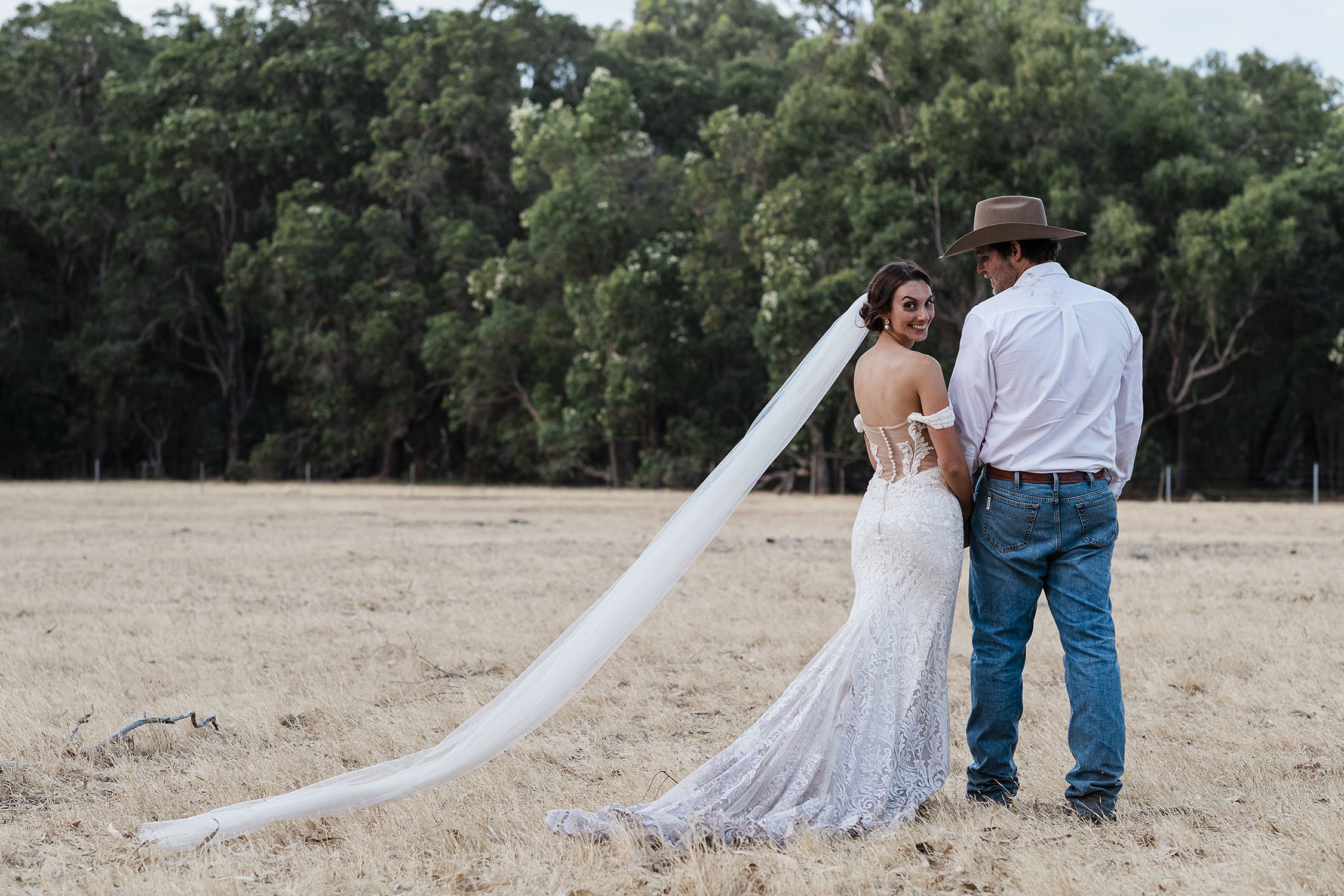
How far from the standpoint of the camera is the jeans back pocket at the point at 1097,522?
14.0ft

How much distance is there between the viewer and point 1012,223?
14.4ft

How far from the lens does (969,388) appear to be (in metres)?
4.43

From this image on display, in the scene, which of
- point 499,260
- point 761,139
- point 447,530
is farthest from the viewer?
point 499,260

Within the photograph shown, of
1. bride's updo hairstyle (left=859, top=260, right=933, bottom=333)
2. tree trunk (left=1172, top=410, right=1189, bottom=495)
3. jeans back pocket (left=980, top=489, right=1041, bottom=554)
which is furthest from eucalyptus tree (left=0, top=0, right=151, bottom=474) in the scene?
jeans back pocket (left=980, top=489, right=1041, bottom=554)

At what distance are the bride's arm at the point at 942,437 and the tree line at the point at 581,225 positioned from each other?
25.8 m

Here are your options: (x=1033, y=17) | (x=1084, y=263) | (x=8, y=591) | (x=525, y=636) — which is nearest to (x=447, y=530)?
(x=8, y=591)

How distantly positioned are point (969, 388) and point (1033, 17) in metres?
28.3

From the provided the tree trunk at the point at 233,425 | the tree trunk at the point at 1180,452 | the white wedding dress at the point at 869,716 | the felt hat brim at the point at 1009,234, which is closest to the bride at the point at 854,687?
the white wedding dress at the point at 869,716

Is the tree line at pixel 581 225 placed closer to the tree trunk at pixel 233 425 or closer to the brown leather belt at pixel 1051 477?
the tree trunk at pixel 233 425

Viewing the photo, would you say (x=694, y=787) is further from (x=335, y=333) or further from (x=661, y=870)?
(x=335, y=333)

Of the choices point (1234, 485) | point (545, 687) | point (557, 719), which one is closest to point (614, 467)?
point (1234, 485)

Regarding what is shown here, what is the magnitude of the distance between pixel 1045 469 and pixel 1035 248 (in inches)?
31.9

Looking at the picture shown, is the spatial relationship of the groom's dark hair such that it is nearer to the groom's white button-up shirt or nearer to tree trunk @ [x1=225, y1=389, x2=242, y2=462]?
the groom's white button-up shirt

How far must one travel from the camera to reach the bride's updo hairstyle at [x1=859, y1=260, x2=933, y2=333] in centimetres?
445
